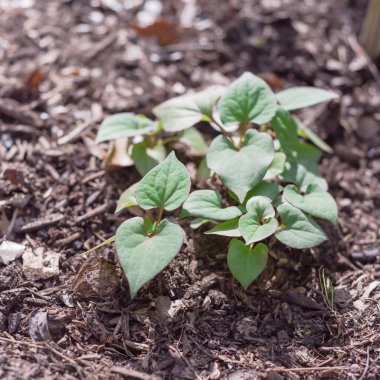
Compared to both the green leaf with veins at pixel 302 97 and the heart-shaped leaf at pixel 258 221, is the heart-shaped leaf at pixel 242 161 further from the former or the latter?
the green leaf with veins at pixel 302 97

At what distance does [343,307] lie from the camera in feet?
7.97

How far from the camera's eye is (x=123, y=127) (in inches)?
105

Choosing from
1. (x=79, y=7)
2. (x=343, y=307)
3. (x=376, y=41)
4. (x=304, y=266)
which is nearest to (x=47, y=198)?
(x=304, y=266)

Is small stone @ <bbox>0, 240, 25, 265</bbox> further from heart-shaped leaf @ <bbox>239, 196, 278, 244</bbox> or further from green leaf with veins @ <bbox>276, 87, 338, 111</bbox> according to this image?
green leaf with veins @ <bbox>276, 87, 338, 111</bbox>

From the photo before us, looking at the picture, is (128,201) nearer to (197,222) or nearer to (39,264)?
(197,222)

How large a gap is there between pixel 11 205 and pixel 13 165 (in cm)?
26

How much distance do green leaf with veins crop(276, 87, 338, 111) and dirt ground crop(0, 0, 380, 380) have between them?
0.51 m

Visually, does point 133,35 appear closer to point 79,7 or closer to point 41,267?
point 79,7

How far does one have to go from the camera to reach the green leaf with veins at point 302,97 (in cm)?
273

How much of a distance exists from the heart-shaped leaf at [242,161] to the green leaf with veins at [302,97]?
0.36 metres

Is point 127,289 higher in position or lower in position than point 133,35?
lower

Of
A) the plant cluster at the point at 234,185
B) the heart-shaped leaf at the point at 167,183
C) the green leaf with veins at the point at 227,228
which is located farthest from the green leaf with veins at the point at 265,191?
the heart-shaped leaf at the point at 167,183

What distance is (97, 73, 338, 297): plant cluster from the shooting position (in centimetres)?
217

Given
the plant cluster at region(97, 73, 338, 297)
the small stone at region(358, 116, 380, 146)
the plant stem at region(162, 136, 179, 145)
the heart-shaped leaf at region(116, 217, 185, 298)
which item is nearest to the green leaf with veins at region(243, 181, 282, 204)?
the plant cluster at region(97, 73, 338, 297)
